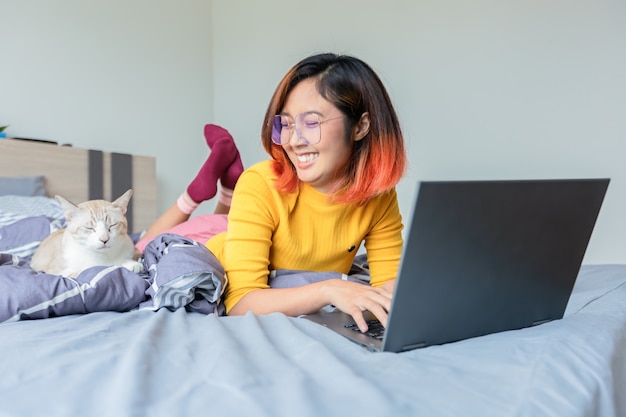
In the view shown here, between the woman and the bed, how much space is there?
14cm

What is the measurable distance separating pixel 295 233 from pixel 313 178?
13cm

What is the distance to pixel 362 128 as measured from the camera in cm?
109

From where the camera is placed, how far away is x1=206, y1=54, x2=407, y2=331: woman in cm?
102

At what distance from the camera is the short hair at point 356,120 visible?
1043 millimetres

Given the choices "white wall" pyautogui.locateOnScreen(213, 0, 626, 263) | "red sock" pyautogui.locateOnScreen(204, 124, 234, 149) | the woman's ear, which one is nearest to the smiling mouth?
the woman's ear

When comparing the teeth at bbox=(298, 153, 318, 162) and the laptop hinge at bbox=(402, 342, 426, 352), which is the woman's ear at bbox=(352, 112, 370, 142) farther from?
the laptop hinge at bbox=(402, 342, 426, 352)

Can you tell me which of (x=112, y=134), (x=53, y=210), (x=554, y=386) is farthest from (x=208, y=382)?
(x=112, y=134)

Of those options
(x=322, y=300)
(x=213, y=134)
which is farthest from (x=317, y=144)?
(x=213, y=134)

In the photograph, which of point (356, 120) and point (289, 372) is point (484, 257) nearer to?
point (289, 372)

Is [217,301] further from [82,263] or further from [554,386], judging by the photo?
[554,386]

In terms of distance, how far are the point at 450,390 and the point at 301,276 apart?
1.93ft

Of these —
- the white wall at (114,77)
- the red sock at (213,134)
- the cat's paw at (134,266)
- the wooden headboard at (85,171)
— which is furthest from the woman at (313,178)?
the white wall at (114,77)

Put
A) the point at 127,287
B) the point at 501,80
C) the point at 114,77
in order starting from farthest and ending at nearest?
the point at 114,77 → the point at 501,80 → the point at 127,287

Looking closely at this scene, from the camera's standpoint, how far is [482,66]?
2262 mm
